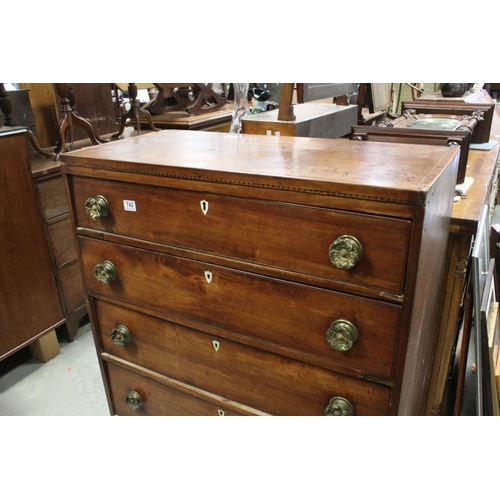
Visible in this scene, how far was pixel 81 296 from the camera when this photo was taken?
2.18m

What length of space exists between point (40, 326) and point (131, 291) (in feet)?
3.56

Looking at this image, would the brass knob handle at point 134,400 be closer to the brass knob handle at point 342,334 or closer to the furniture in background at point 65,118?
the brass knob handle at point 342,334

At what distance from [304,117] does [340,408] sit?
1.09 m

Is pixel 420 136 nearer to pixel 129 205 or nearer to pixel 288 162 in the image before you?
pixel 288 162

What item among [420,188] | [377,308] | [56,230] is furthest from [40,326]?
[420,188]

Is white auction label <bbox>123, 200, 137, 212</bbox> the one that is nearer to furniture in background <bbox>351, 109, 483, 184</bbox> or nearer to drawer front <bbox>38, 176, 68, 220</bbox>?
furniture in background <bbox>351, 109, 483, 184</bbox>

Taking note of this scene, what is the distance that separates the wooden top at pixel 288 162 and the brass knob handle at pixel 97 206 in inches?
3.1

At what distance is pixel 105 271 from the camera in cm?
111

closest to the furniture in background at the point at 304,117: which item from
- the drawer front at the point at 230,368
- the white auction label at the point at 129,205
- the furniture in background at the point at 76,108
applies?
the white auction label at the point at 129,205

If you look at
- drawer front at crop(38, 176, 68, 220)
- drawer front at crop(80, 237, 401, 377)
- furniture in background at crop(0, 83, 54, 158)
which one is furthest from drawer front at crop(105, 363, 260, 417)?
furniture in background at crop(0, 83, 54, 158)

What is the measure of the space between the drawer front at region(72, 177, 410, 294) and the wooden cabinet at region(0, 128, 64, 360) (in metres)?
0.81

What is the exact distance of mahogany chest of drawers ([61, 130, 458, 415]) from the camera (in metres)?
0.77

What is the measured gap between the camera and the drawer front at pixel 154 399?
3.74 feet

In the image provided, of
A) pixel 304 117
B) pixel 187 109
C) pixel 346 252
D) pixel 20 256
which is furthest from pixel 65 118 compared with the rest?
pixel 346 252
